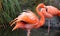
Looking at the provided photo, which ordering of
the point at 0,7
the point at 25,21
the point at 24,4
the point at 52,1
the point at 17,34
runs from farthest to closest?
the point at 52,1
the point at 24,4
the point at 0,7
the point at 17,34
the point at 25,21

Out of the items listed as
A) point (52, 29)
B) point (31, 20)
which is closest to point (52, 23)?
point (52, 29)

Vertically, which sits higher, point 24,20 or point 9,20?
point 24,20

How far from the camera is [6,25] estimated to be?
8.29 m

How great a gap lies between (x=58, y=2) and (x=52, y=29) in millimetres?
2125

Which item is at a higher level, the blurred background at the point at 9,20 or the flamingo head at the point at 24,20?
the flamingo head at the point at 24,20

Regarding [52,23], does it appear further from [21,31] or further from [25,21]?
[25,21]

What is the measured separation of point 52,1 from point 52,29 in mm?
2161

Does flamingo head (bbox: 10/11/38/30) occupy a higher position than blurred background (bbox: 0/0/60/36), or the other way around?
flamingo head (bbox: 10/11/38/30)

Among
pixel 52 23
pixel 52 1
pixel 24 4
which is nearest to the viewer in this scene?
pixel 52 23

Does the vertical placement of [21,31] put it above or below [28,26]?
below

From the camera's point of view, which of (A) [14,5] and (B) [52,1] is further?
(B) [52,1]

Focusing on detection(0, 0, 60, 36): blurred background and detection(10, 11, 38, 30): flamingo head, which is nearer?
A: detection(10, 11, 38, 30): flamingo head

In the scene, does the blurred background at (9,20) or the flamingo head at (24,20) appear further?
the blurred background at (9,20)

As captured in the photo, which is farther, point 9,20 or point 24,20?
point 9,20
